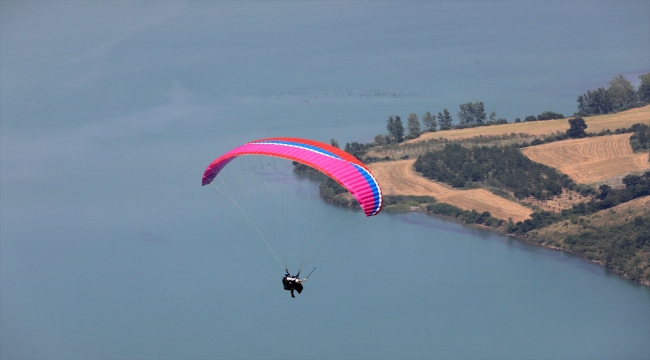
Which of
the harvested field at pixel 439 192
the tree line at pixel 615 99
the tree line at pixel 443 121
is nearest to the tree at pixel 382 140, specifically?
the tree line at pixel 443 121

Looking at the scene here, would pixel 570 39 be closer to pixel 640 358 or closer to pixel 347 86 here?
pixel 347 86

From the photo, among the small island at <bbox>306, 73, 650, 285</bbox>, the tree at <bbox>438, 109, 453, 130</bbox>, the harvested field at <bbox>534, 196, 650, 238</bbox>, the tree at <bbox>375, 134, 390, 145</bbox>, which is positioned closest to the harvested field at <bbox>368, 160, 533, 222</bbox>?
the small island at <bbox>306, 73, 650, 285</bbox>

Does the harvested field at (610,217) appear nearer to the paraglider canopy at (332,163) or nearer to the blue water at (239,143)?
the blue water at (239,143)

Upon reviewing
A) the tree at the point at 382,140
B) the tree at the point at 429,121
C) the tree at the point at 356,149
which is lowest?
the tree at the point at 356,149

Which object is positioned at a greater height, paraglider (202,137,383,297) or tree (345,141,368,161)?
tree (345,141,368,161)

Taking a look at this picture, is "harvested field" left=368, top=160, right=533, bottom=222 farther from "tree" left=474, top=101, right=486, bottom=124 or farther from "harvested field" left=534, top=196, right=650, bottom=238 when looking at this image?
"tree" left=474, top=101, right=486, bottom=124
